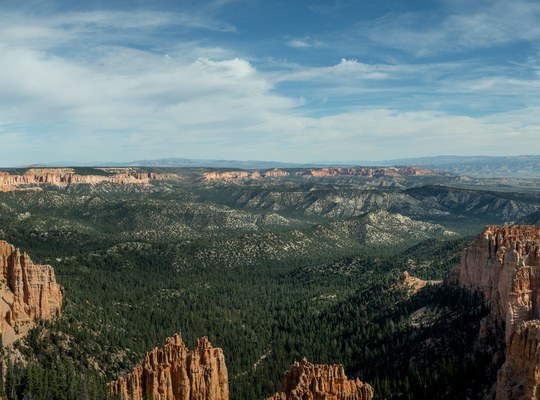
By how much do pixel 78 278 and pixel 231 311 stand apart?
5274 cm

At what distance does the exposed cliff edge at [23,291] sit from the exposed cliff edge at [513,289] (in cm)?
8971

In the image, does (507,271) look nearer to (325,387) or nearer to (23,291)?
(325,387)

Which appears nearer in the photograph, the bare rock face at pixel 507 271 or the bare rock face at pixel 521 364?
the bare rock face at pixel 521 364

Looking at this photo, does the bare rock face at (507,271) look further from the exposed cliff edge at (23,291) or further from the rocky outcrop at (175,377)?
the exposed cliff edge at (23,291)

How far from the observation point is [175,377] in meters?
92.2

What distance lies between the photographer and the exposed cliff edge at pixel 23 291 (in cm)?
11525

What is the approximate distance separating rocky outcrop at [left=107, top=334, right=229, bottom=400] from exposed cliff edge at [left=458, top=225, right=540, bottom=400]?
44.3 meters

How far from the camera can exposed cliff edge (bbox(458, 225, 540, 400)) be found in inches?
2997

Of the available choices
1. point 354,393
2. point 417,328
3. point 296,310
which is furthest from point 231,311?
point 354,393

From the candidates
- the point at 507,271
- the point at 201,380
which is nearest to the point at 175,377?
the point at 201,380

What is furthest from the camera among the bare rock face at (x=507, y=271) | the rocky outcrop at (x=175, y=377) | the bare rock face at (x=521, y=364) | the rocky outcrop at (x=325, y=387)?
the bare rock face at (x=507, y=271)

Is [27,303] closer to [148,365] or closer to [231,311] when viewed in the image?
[148,365]

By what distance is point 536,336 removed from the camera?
75312 mm

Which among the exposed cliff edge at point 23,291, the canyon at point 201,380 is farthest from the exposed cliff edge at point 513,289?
the exposed cliff edge at point 23,291
